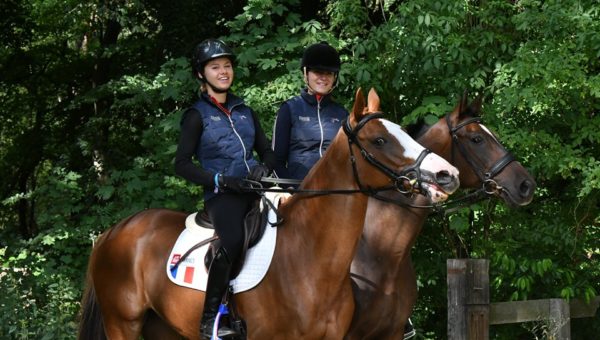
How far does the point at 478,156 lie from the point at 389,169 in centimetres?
160

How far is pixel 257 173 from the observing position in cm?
517

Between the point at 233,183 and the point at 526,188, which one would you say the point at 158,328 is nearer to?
the point at 233,183

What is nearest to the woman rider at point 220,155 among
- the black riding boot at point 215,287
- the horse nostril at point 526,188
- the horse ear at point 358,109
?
the black riding boot at point 215,287

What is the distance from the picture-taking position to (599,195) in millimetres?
8969

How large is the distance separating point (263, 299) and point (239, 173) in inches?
36.5

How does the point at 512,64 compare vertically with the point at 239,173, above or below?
above

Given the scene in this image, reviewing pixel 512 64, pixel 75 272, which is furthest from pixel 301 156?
pixel 75 272

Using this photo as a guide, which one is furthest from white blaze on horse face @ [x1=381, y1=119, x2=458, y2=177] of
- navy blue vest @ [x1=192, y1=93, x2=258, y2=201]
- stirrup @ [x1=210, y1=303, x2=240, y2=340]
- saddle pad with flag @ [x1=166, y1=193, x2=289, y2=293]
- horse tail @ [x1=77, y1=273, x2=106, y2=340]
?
horse tail @ [x1=77, y1=273, x2=106, y2=340]

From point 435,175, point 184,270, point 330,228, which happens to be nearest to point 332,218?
point 330,228

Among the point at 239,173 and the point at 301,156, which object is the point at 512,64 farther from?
the point at 239,173

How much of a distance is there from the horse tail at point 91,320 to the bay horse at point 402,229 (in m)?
1.97

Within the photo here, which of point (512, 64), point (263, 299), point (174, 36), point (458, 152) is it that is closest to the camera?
point (263, 299)

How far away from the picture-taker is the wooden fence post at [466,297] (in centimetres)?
703

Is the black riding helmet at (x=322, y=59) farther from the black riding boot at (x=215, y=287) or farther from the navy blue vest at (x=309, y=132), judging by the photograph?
the black riding boot at (x=215, y=287)
